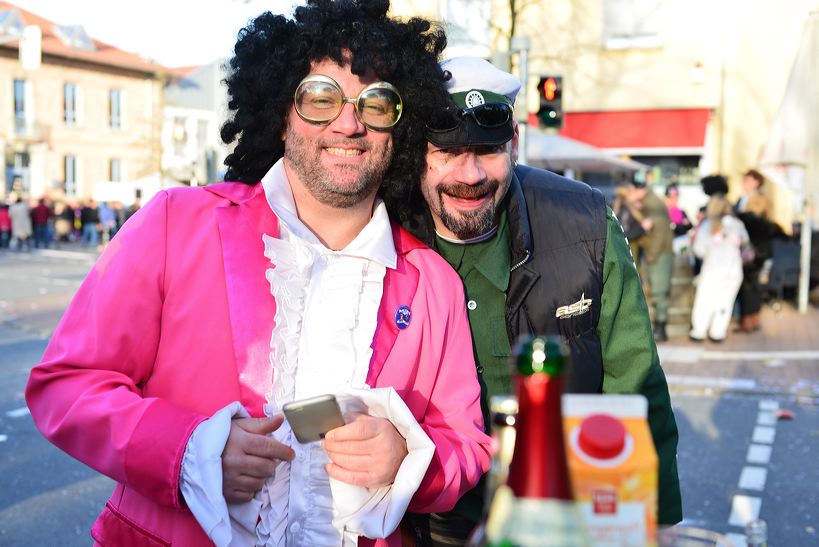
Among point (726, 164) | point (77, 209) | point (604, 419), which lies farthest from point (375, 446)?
point (77, 209)

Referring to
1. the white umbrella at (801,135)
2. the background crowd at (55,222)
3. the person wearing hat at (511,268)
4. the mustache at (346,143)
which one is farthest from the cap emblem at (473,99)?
the background crowd at (55,222)

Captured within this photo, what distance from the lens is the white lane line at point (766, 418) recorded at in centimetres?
759

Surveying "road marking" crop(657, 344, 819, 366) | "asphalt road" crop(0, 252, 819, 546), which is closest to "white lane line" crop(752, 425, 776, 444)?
"asphalt road" crop(0, 252, 819, 546)

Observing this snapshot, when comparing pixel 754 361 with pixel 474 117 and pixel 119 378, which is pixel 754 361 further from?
pixel 119 378

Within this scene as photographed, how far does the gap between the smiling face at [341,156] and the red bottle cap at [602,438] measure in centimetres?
131

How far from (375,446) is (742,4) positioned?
1932 cm

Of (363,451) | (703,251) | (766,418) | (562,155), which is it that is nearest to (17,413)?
(766,418)

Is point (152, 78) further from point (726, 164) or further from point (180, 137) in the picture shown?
point (726, 164)

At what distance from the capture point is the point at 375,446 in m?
1.87

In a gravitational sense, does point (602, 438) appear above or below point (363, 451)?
above

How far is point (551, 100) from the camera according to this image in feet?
37.3

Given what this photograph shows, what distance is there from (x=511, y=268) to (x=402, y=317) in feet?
1.87

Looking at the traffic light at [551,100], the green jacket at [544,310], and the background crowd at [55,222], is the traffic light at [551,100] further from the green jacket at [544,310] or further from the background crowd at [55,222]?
the background crowd at [55,222]

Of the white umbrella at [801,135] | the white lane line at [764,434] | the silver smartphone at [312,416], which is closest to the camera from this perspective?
the silver smartphone at [312,416]
